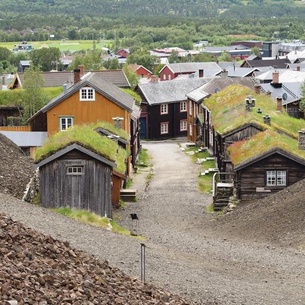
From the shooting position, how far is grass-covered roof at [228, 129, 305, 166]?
34469 mm

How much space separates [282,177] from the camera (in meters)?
34.8

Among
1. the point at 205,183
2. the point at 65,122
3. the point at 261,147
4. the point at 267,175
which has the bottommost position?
the point at 205,183

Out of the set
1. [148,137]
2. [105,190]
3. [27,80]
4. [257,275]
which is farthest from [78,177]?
[148,137]

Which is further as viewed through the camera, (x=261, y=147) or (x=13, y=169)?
(x=13, y=169)

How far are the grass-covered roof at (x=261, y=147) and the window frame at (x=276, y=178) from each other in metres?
0.88

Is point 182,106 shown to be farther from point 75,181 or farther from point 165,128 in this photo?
point 75,181

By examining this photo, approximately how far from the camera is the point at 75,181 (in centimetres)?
3103

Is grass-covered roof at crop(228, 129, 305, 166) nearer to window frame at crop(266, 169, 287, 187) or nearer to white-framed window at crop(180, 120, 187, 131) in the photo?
window frame at crop(266, 169, 287, 187)

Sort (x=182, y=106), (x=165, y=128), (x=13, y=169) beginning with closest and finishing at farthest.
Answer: (x=13, y=169)
(x=182, y=106)
(x=165, y=128)

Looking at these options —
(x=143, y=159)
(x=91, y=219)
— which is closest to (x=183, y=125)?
(x=143, y=159)

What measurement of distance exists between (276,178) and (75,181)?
859 centimetres

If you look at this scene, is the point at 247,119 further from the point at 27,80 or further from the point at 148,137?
the point at 148,137

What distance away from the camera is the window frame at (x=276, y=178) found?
114ft

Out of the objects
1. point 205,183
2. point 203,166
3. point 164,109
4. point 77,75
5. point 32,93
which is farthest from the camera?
point 164,109
